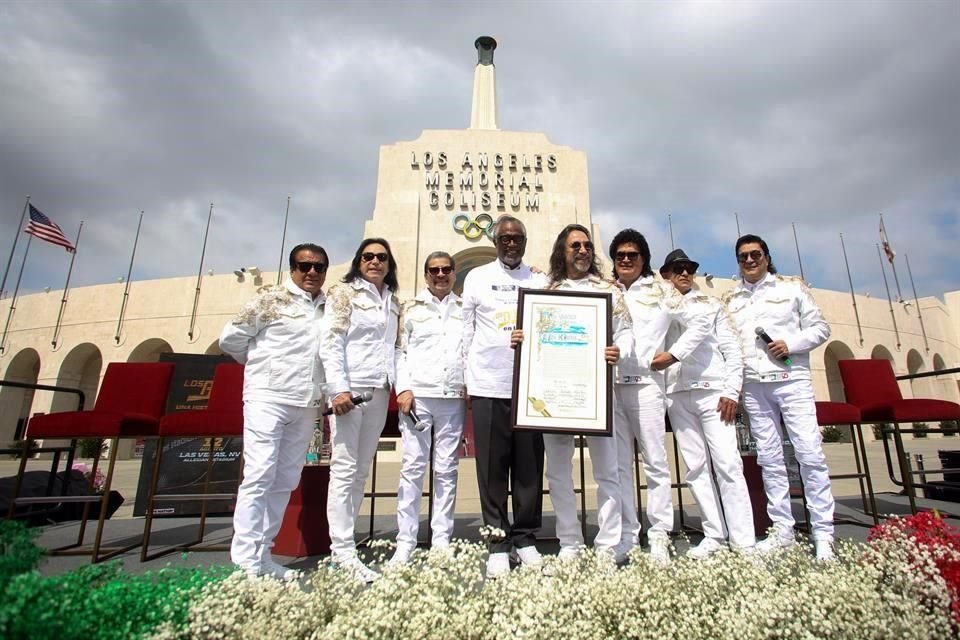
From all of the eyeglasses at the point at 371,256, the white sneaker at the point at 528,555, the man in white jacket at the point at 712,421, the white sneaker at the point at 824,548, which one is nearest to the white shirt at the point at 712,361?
the man in white jacket at the point at 712,421

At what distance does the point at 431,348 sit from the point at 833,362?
32383 mm

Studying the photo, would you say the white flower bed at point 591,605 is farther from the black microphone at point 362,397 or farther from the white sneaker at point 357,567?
the black microphone at point 362,397

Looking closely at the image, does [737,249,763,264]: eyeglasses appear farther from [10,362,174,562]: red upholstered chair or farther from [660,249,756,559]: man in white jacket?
[10,362,174,562]: red upholstered chair

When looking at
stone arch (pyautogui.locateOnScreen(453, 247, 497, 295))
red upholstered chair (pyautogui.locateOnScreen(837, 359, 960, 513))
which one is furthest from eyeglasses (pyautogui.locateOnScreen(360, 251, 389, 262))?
stone arch (pyautogui.locateOnScreen(453, 247, 497, 295))

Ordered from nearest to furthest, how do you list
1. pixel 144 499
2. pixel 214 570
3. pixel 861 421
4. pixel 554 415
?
pixel 214 570
pixel 554 415
pixel 861 421
pixel 144 499

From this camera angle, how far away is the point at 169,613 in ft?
6.18

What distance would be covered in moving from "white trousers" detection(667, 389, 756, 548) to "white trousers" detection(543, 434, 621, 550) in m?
0.67

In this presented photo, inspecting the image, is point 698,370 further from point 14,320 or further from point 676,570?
point 14,320

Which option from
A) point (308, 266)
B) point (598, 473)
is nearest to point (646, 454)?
point (598, 473)

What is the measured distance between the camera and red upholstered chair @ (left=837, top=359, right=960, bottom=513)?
4.20m

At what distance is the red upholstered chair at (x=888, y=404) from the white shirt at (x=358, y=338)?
4395 mm

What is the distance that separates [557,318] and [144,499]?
6009 millimetres

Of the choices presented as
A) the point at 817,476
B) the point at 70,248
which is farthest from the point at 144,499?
the point at 70,248

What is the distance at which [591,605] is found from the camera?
6.42 ft
